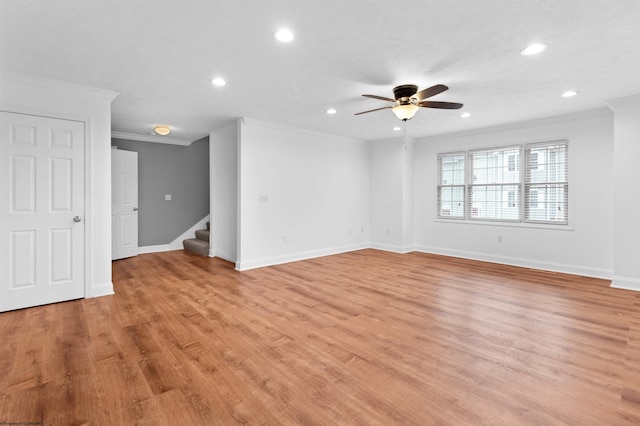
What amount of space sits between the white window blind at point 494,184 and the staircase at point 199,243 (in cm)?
559

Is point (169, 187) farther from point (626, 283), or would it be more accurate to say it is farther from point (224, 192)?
point (626, 283)

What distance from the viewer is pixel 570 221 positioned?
5062 millimetres

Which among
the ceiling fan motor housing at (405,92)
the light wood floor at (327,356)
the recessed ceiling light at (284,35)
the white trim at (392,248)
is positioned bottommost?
the light wood floor at (327,356)

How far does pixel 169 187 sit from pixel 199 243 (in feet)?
5.22

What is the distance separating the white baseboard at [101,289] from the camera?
3.83m

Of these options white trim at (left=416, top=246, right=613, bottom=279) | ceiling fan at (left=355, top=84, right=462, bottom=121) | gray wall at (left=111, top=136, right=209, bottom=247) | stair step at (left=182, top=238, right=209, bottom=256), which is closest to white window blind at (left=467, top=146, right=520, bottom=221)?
white trim at (left=416, top=246, right=613, bottom=279)

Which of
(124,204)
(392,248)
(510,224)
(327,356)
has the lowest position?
(327,356)

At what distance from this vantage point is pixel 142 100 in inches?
167

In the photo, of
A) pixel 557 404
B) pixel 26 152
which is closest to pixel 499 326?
pixel 557 404

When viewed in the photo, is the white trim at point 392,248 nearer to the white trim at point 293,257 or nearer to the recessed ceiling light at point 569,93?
the white trim at point 293,257

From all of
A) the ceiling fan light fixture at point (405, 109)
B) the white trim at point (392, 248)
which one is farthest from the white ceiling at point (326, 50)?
the white trim at point (392, 248)

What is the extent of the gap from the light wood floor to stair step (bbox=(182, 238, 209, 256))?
2221 mm

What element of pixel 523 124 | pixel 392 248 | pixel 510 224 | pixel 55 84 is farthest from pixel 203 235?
pixel 523 124

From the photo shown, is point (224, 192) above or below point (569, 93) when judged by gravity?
below
